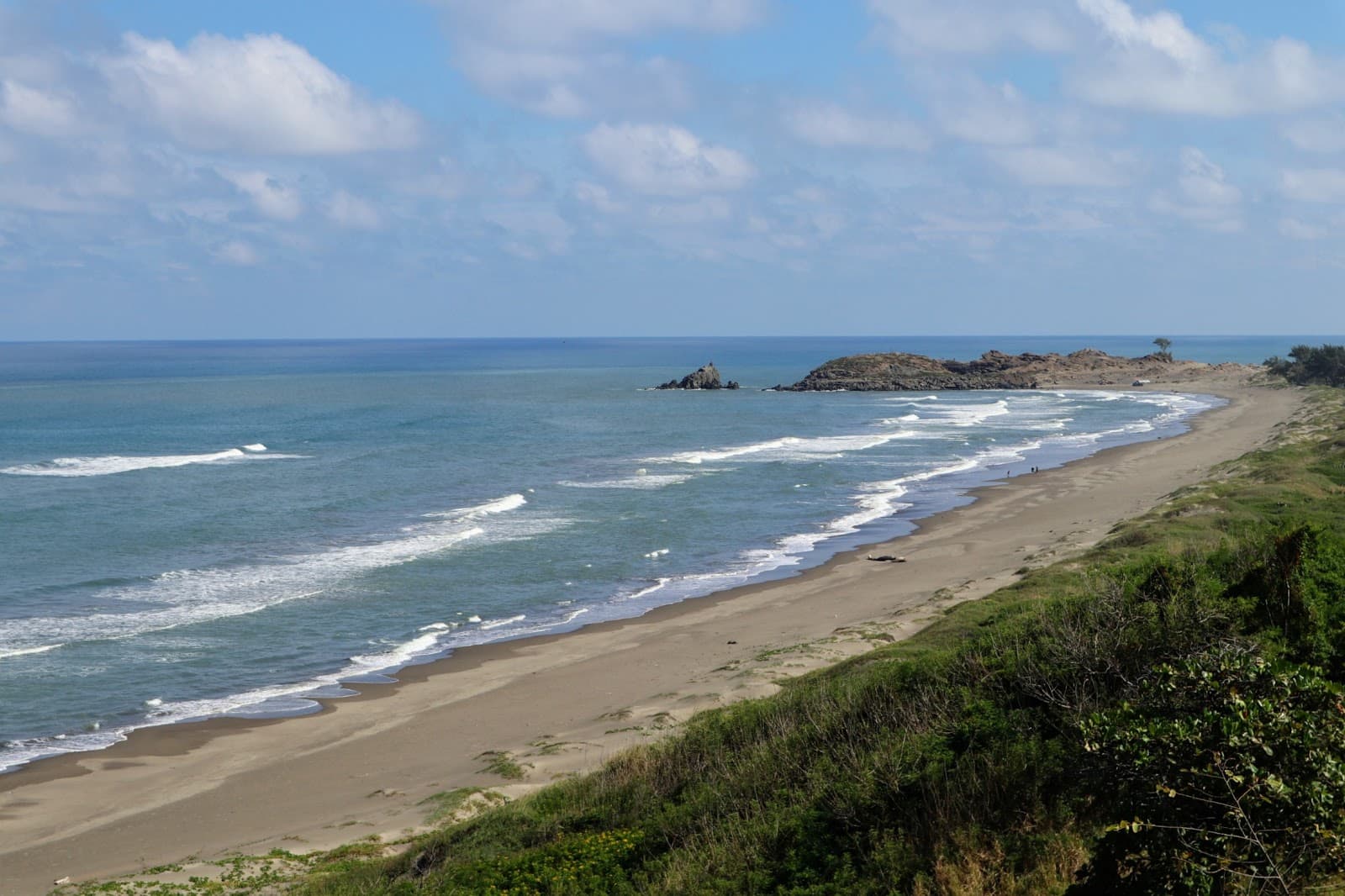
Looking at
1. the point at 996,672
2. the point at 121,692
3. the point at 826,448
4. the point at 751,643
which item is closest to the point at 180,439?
the point at 826,448

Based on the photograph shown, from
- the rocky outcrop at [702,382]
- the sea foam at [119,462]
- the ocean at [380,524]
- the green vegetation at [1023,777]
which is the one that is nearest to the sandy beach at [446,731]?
the ocean at [380,524]

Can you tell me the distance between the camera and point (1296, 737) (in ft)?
23.2

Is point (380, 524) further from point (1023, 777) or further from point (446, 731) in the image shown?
point (1023, 777)

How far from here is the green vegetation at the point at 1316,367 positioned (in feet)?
352

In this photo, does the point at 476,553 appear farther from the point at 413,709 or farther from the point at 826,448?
the point at 826,448

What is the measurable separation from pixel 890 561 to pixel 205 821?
77.0ft

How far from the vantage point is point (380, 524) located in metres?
43.3

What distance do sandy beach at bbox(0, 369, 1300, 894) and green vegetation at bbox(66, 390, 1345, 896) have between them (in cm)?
360

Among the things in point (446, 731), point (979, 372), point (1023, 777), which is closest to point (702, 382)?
point (979, 372)

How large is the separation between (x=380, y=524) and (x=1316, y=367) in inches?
4096

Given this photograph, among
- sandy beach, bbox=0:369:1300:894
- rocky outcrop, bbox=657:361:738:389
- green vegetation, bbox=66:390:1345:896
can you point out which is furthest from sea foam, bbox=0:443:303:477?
rocky outcrop, bbox=657:361:738:389

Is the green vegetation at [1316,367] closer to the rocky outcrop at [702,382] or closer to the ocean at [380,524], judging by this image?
the ocean at [380,524]

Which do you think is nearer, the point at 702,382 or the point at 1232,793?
the point at 1232,793

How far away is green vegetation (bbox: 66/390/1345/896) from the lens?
7.05 meters
